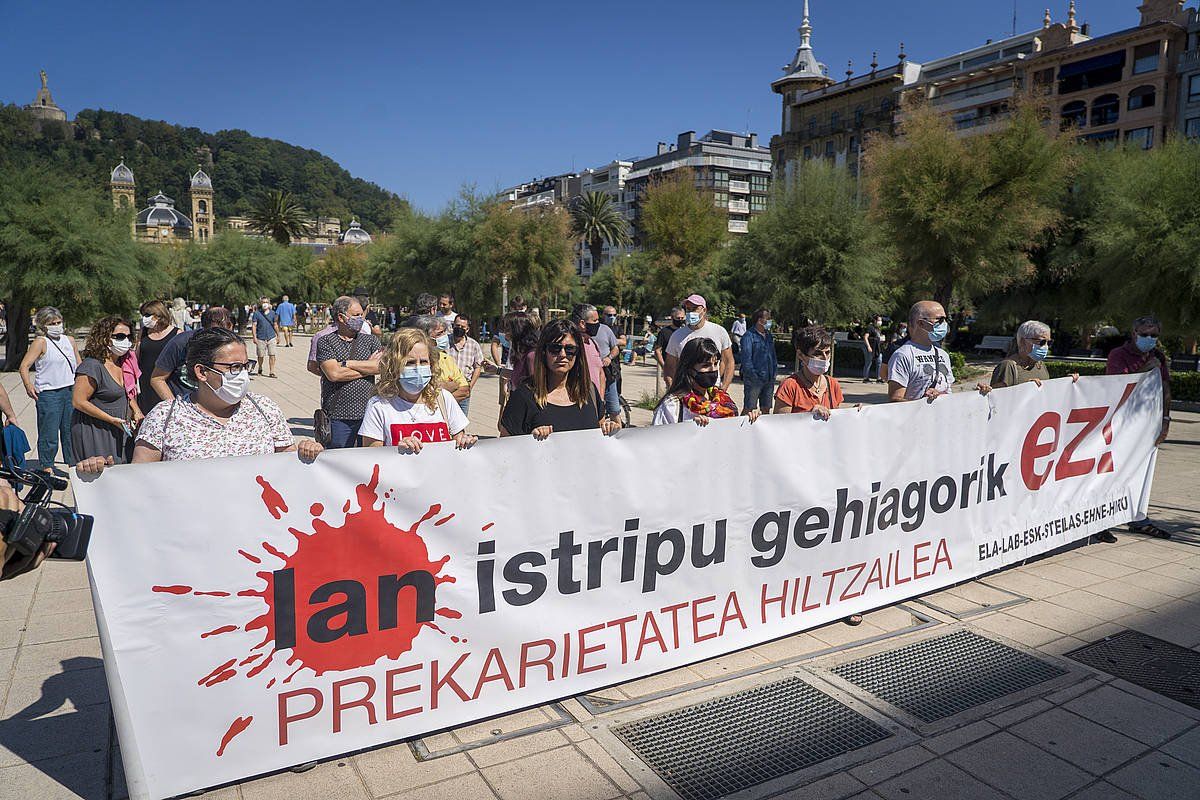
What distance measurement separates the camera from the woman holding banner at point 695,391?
4.63 meters

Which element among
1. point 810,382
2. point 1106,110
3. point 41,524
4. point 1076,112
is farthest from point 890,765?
point 1076,112

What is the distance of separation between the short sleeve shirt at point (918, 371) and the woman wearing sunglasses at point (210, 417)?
408 cm

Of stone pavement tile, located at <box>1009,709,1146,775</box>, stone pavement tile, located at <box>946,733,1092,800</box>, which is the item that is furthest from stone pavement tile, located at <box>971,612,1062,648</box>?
stone pavement tile, located at <box>946,733,1092,800</box>

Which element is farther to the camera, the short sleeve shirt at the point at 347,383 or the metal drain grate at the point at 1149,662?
the short sleeve shirt at the point at 347,383

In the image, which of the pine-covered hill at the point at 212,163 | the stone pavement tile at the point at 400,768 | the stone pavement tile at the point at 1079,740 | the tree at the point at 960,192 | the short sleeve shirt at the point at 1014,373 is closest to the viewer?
the stone pavement tile at the point at 400,768

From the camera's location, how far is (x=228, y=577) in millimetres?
2955

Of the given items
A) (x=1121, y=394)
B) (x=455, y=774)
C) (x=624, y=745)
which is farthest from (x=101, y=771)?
(x=1121, y=394)

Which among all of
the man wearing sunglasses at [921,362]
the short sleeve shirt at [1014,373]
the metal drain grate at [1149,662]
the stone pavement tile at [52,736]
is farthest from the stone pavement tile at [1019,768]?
the stone pavement tile at [52,736]

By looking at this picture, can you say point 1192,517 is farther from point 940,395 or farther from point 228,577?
point 228,577

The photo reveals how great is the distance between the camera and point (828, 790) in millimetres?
3160

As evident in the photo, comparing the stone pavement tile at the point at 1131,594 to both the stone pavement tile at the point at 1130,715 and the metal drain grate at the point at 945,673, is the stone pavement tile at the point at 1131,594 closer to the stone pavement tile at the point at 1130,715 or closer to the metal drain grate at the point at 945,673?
the metal drain grate at the point at 945,673

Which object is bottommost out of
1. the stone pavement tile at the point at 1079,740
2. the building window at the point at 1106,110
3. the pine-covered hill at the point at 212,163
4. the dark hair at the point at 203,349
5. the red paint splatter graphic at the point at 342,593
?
the stone pavement tile at the point at 1079,740

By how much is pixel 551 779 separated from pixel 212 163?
209524 millimetres

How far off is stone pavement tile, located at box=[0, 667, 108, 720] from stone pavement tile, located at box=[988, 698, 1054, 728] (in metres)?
4.10
